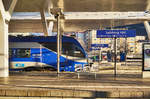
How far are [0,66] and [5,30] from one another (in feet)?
5.95

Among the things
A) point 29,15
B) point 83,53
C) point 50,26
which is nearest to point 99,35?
point 83,53

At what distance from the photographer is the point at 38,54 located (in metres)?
16.1

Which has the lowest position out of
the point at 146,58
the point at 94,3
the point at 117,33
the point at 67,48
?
the point at 146,58

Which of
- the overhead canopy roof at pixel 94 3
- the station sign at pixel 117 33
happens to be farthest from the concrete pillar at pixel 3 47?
the station sign at pixel 117 33

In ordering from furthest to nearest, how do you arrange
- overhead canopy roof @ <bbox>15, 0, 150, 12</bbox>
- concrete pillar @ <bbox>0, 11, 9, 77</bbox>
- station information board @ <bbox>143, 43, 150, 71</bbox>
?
1. overhead canopy roof @ <bbox>15, 0, 150, 12</bbox>
2. concrete pillar @ <bbox>0, 11, 9, 77</bbox>
3. station information board @ <bbox>143, 43, 150, 71</bbox>

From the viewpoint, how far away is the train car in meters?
16.1

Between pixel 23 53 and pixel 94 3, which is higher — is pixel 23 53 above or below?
below

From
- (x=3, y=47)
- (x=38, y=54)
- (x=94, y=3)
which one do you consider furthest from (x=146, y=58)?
(x=38, y=54)

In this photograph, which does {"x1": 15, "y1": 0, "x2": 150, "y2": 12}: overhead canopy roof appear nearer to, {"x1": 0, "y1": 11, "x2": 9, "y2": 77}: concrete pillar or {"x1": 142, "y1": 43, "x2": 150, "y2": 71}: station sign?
{"x1": 0, "y1": 11, "x2": 9, "y2": 77}: concrete pillar

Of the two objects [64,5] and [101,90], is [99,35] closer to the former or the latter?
[101,90]

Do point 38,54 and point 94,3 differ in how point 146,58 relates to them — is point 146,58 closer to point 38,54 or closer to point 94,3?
point 94,3

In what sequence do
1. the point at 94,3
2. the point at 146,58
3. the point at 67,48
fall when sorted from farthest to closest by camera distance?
the point at 94,3 < the point at 67,48 < the point at 146,58

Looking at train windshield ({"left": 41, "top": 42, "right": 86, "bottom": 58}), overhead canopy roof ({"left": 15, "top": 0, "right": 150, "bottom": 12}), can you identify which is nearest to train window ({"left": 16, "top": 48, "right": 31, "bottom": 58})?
train windshield ({"left": 41, "top": 42, "right": 86, "bottom": 58})

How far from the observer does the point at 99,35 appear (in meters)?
11.4
